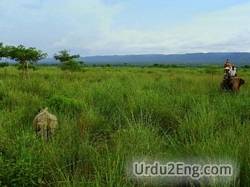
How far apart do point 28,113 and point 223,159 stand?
17.0 ft

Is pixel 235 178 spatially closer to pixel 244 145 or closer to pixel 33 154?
pixel 244 145

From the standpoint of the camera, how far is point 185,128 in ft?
19.7

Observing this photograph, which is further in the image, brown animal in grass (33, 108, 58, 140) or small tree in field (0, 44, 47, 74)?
small tree in field (0, 44, 47, 74)

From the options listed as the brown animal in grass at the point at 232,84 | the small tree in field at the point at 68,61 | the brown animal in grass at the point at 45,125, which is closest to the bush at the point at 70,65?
the small tree in field at the point at 68,61

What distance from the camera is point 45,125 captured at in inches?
258

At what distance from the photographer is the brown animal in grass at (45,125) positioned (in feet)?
21.2

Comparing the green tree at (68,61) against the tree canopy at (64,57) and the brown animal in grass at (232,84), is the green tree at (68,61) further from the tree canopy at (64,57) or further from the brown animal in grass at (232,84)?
the brown animal in grass at (232,84)

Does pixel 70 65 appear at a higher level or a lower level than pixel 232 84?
lower

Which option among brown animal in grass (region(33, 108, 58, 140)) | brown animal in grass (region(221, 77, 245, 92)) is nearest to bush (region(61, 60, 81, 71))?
brown animal in grass (region(221, 77, 245, 92))

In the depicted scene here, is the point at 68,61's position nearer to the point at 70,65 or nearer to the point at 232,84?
the point at 70,65

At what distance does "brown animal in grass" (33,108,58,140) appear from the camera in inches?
254

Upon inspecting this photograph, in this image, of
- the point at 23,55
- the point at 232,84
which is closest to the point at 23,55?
the point at 23,55

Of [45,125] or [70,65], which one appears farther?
[70,65]

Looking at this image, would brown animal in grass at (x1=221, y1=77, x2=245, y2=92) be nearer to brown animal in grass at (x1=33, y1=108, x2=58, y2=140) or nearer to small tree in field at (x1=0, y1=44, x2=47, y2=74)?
brown animal in grass at (x1=33, y1=108, x2=58, y2=140)
